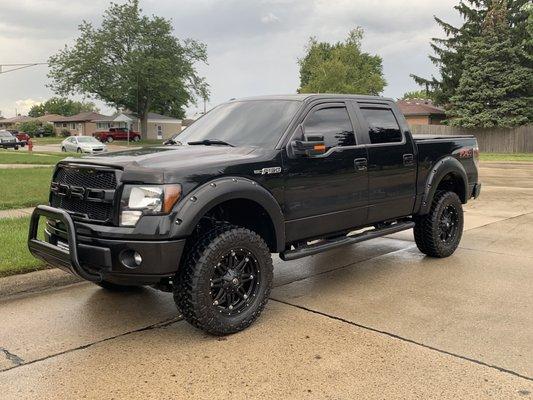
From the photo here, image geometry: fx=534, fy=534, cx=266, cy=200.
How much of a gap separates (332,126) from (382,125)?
857mm

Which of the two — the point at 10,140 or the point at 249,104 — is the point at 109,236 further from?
the point at 10,140

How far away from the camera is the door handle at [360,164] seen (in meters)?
5.30

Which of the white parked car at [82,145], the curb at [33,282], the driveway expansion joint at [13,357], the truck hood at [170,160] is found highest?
the white parked car at [82,145]

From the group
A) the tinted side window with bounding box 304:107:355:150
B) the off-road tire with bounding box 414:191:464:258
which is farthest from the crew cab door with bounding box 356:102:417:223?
the off-road tire with bounding box 414:191:464:258

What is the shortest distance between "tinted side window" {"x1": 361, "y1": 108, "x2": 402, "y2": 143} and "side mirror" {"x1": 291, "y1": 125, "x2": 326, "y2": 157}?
109 cm

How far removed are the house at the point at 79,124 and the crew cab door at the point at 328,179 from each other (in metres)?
84.2

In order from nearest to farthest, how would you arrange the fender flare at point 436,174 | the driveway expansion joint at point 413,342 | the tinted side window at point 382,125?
the driveway expansion joint at point 413,342 → the tinted side window at point 382,125 → the fender flare at point 436,174

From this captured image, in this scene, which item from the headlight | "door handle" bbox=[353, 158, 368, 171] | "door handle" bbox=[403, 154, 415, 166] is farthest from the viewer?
"door handle" bbox=[403, 154, 415, 166]

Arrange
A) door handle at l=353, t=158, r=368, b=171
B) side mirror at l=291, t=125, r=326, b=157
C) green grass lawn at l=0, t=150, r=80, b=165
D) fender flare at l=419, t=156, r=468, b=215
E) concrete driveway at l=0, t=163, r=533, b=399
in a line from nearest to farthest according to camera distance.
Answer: concrete driveway at l=0, t=163, r=533, b=399, side mirror at l=291, t=125, r=326, b=157, door handle at l=353, t=158, r=368, b=171, fender flare at l=419, t=156, r=468, b=215, green grass lawn at l=0, t=150, r=80, b=165

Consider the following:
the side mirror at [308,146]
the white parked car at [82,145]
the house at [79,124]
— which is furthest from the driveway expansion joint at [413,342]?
the house at [79,124]

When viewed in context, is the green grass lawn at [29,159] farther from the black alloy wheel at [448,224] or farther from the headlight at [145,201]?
the headlight at [145,201]

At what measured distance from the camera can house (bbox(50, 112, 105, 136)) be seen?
286 ft

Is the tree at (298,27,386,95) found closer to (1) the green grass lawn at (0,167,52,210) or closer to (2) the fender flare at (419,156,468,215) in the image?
(1) the green grass lawn at (0,167,52,210)

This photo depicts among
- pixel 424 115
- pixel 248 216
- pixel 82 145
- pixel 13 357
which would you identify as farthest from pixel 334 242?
pixel 424 115
